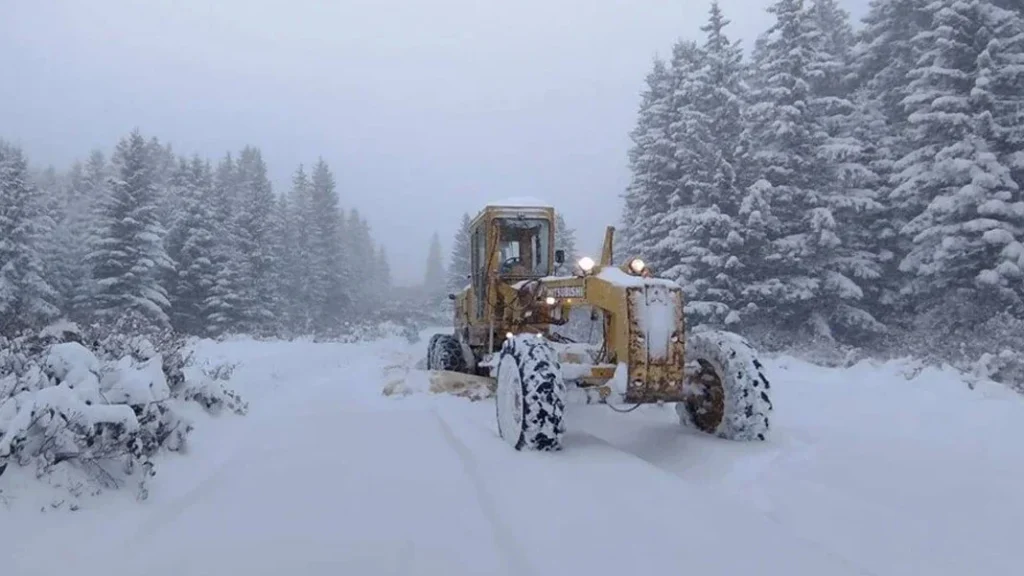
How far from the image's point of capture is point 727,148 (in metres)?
21.2

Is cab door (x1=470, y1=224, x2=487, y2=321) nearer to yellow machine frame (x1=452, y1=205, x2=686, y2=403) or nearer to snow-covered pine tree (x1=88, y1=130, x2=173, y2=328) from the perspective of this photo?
yellow machine frame (x1=452, y1=205, x2=686, y2=403)

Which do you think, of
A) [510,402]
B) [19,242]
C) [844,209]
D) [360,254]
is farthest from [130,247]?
[360,254]

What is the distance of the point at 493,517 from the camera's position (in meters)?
4.12

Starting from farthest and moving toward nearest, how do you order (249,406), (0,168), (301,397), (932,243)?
(0,168), (932,243), (301,397), (249,406)

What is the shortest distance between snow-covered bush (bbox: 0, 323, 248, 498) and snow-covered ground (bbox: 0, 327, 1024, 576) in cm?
19

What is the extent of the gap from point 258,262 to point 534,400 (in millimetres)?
35465

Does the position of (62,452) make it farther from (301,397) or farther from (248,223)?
(248,223)

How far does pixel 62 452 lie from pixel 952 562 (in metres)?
5.38

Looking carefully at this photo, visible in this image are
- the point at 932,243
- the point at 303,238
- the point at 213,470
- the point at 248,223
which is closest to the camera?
the point at 213,470

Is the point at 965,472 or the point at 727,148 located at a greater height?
the point at 727,148

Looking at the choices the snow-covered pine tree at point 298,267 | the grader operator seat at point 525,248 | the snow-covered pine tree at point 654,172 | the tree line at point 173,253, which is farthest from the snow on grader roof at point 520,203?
the snow-covered pine tree at point 298,267

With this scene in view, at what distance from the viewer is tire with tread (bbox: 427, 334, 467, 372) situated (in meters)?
12.0

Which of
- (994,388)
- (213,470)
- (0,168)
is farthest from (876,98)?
(0,168)

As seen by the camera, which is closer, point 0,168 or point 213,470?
point 213,470
